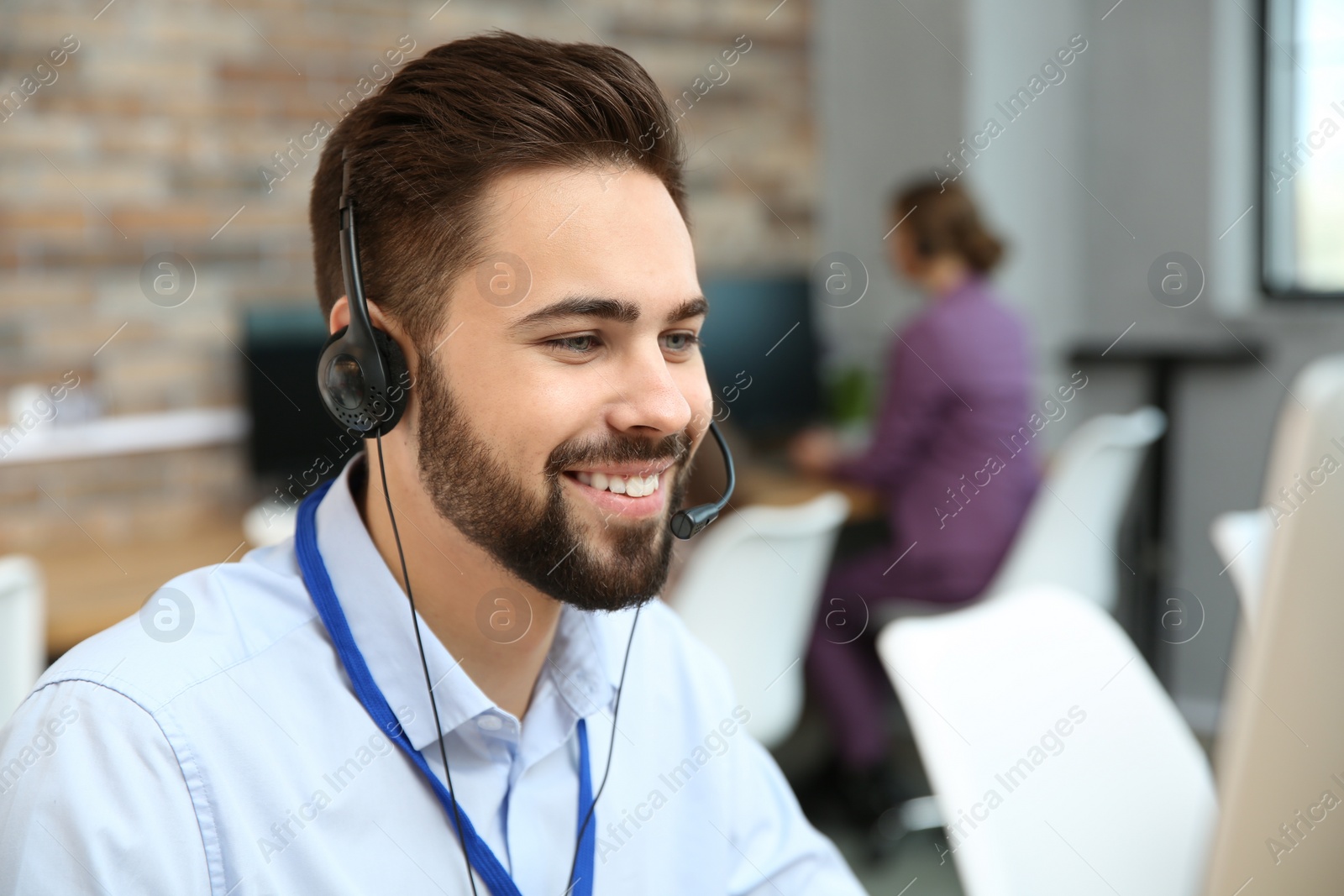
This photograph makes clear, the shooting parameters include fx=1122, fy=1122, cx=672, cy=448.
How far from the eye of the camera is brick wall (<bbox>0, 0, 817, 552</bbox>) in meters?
2.38

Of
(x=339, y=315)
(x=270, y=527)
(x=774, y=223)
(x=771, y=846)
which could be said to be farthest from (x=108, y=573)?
(x=774, y=223)

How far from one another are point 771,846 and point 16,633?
1031 mm

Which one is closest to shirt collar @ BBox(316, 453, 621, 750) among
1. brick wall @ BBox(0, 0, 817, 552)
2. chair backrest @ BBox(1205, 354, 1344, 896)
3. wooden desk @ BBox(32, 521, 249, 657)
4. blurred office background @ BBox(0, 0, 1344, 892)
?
chair backrest @ BBox(1205, 354, 1344, 896)

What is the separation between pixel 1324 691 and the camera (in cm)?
59

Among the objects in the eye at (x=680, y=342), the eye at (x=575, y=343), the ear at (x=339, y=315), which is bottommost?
the eye at (x=680, y=342)

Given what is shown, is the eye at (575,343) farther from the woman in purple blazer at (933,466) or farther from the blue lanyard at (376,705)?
the woman in purple blazer at (933,466)

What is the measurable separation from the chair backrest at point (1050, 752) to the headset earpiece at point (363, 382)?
51cm

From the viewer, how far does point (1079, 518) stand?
2643 mm

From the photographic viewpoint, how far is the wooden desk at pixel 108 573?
1784 millimetres

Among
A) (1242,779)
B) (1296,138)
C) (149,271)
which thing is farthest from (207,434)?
(1296,138)

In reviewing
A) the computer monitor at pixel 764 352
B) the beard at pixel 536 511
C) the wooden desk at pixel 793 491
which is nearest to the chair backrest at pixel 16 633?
the beard at pixel 536 511

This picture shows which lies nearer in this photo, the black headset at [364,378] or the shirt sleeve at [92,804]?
the shirt sleeve at [92,804]

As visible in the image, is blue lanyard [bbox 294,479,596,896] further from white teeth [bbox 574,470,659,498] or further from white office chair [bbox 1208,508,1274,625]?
white office chair [bbox 1208,508,1274,625]

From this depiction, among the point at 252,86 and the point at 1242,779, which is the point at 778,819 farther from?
the point at 252,86
